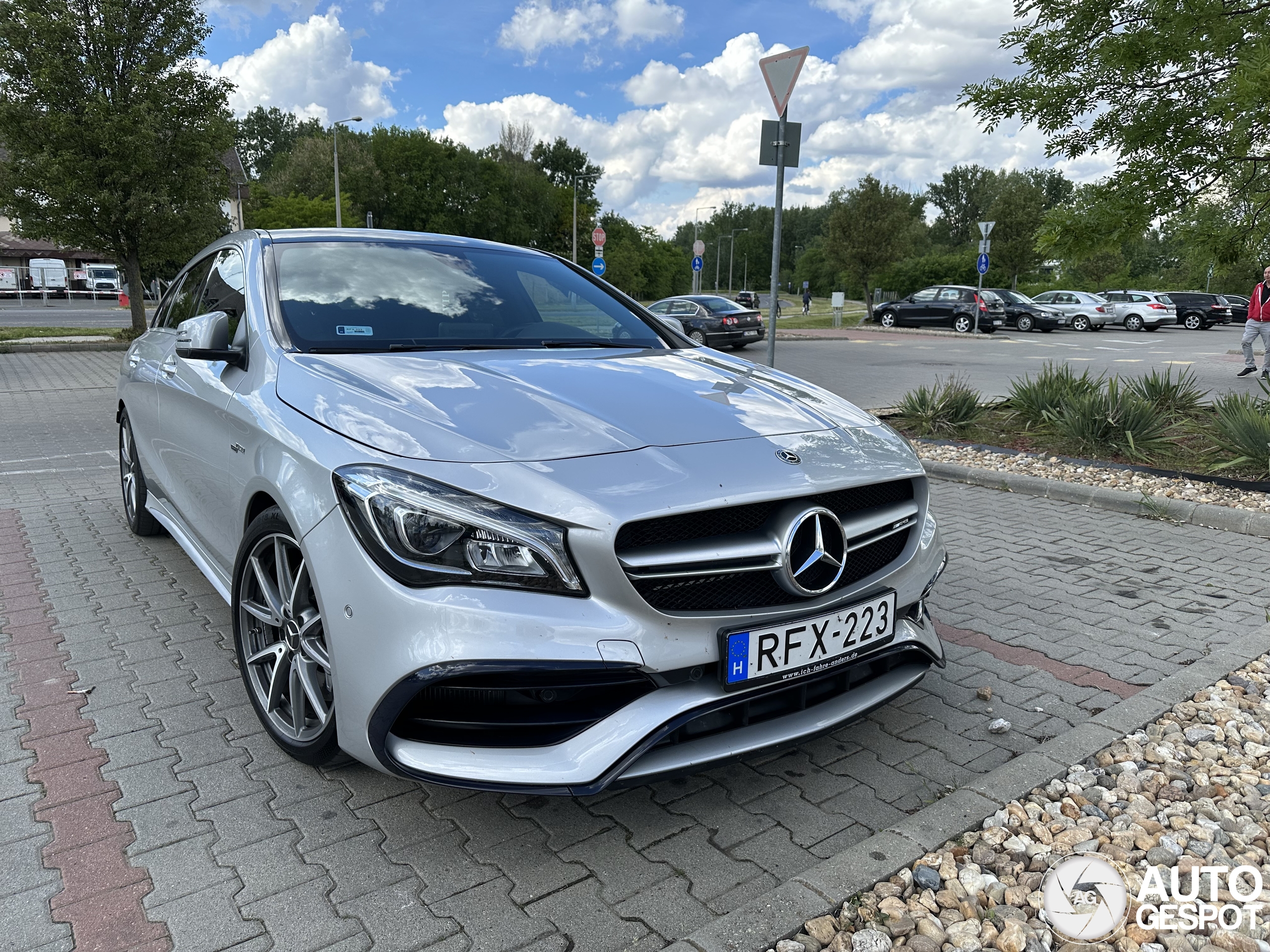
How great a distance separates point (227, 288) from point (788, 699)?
2750 millimetres

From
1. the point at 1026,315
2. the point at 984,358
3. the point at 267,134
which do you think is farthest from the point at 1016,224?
the point at 267,134

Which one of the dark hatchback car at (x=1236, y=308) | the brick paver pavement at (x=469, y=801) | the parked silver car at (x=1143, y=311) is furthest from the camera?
the dark hatchback car at (x=1236, y=308)

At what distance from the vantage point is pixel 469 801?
8.59ft

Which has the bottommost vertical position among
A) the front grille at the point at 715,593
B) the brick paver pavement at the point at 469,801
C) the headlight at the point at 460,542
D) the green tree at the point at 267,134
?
the brick paver pavement at the point at 469,801

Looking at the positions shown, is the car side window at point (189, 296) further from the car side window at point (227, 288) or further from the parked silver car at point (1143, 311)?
the parked silver car at point (1143, 311)

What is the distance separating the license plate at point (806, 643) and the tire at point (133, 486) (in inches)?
148

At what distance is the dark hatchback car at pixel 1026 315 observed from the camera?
32.8 meters

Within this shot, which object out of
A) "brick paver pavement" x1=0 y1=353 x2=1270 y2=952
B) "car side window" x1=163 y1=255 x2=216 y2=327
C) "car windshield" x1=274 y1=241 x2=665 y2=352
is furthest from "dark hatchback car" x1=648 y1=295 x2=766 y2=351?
"brick paver pavement" x1=0 y1=353 x2=1270 y2=952

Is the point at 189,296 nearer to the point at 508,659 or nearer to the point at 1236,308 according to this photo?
the point at 508,659

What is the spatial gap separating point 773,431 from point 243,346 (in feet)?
6.04

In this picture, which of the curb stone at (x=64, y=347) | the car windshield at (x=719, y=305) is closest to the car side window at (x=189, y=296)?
the curb stone at (x=64, y=347)

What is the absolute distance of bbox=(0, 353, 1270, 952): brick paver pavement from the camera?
7.00 ft

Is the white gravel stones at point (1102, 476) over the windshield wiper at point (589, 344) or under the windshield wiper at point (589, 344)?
under

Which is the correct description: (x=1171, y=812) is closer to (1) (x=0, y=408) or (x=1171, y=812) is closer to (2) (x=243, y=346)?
(2) (x=243, y=346)
